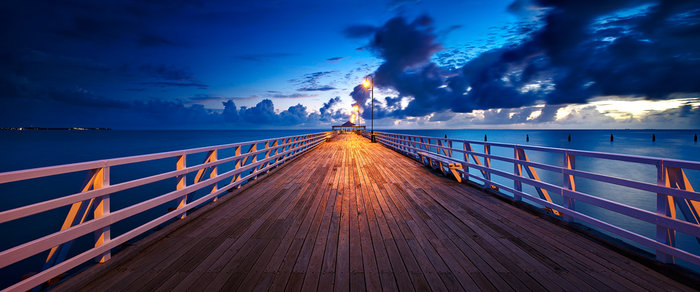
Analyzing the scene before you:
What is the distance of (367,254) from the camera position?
3.23 meters

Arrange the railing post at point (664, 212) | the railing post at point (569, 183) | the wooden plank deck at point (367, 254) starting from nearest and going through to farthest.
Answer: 1. the wooden plank deck at point (367, 254)
2. the railing post at point (664, 212)
3. the railing post at point (569, 183)

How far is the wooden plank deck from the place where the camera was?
2.68m

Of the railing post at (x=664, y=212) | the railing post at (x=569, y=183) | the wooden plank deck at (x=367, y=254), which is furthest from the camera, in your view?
the railing post at (x=569, y=183)

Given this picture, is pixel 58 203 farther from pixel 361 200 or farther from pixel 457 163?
pixel 457 163

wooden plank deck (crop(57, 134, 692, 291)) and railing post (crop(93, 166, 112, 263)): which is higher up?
railing post (crop(93, 166, 112, 263))

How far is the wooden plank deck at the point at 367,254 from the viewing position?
268 centimetres

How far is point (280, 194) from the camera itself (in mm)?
6156

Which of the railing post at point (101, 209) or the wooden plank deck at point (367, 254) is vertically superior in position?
the railing post at point (101, 209)

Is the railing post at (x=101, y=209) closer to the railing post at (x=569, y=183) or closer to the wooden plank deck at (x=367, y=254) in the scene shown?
the wooden plank deck at (x=367, y=254)

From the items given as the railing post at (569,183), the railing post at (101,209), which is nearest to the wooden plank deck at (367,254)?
the railing post at (101,209)

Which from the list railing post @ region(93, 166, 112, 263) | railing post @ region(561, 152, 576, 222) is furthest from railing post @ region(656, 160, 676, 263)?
railing post @ region(93, 166, 112, 263)

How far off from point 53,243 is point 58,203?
335 mm

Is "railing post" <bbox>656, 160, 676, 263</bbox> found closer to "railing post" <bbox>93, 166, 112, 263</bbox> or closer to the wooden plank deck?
the wooden plank deck

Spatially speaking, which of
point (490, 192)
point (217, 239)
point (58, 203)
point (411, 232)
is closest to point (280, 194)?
point (217, 239)
